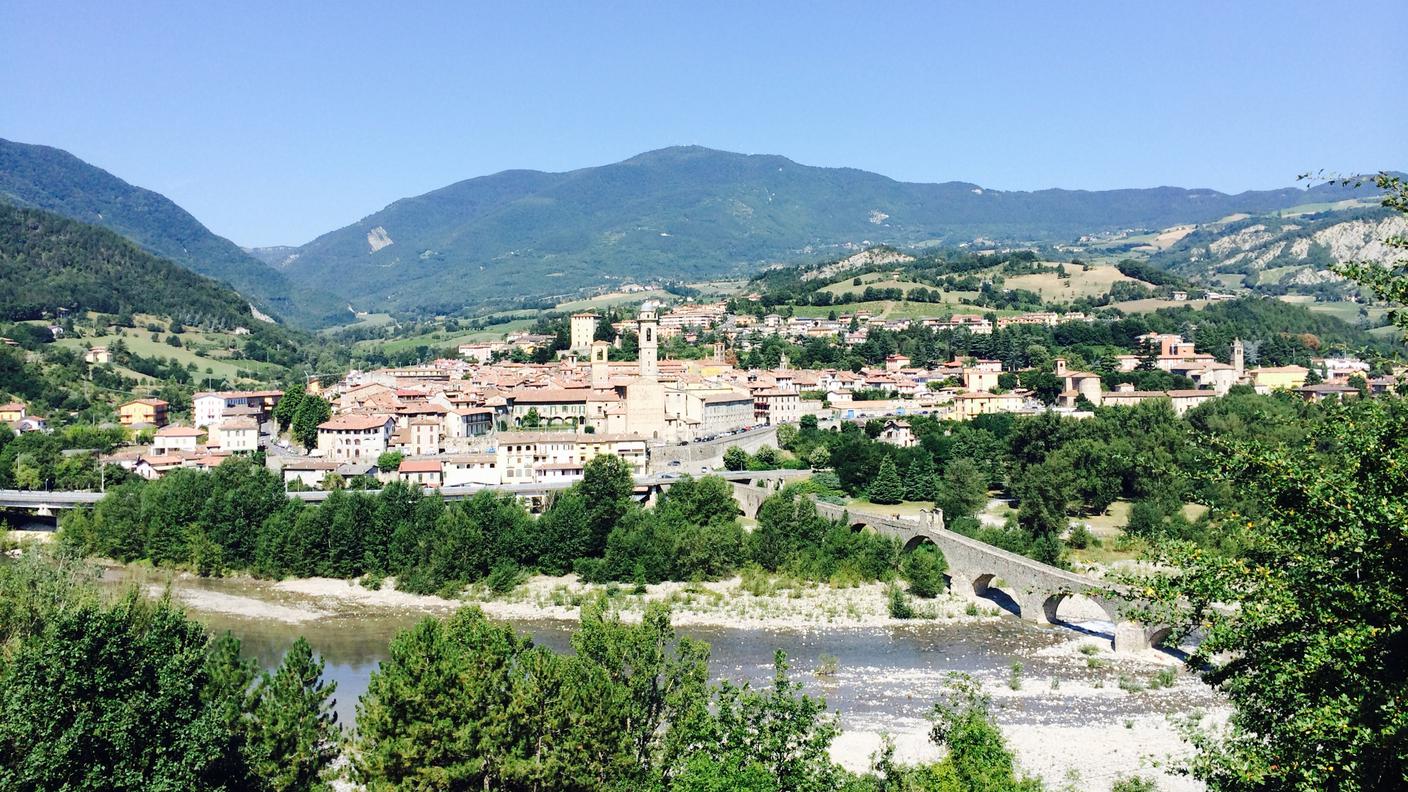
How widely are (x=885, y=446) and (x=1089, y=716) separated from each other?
2124 cm

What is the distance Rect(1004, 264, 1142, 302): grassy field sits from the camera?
95938 mm

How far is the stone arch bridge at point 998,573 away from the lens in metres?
23.9

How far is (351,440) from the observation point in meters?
42.5

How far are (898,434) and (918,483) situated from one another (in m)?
7.63

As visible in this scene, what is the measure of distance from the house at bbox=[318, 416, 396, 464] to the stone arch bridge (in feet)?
54.3

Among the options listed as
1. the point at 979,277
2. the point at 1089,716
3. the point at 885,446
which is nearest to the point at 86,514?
the point at 885,446

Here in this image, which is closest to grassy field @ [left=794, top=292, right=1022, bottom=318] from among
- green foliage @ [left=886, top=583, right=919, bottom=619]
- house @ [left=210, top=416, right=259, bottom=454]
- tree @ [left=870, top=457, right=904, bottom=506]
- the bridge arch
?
tree @ [left=870, top=457, right=904, bottom=506]

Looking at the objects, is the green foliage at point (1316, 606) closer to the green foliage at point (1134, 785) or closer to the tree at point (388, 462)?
the green foliage at point (1134, 785)

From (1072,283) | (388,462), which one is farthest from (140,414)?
(1072,283)

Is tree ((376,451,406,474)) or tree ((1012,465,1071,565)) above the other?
tree ((376,451,406,474))

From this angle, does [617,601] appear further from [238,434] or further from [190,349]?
[190,349]

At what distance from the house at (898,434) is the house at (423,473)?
17.8 metres

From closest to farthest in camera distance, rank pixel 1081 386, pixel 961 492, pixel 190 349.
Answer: pixel 961 492 → pixel 1081 386 → pixel 190 349

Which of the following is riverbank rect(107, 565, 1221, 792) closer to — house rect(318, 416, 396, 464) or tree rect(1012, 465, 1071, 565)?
tree rect(1012, 465, 1071, 565)
